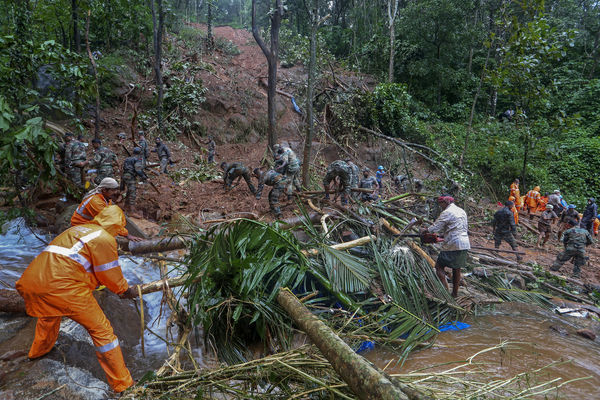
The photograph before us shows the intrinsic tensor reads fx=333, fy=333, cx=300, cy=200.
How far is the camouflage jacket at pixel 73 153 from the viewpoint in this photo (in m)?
8.71

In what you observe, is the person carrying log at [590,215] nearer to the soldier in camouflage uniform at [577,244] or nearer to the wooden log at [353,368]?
the soldier in camouflage uniform at [577,244]

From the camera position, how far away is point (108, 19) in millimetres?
14367

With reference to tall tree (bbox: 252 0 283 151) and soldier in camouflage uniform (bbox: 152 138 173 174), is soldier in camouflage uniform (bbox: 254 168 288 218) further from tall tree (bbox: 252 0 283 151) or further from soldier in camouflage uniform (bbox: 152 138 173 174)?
soldier in camouflage uniform (bbox: 152 138 173 174)

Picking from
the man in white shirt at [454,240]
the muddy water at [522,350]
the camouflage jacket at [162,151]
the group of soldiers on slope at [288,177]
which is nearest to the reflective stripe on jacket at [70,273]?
the muddy water at [522,350]

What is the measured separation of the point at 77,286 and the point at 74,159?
24.0 ft

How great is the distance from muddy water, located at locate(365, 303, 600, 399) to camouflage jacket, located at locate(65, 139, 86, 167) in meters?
8.75

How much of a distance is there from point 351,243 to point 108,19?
15604 millimetres

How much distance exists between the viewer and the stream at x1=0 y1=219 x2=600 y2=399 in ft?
11.9

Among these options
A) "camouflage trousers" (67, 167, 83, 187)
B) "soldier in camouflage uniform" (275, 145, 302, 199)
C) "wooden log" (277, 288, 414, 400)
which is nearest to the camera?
"wooden log" (277, 288, 414, 400)

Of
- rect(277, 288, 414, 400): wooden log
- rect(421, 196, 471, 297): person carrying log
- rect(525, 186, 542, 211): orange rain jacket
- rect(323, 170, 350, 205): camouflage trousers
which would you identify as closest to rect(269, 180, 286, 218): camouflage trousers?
rect(323, 170, 350, 205): camouflage trousers

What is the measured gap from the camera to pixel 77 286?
2.86 meters

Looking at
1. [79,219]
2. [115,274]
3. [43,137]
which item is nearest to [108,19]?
[43,137]

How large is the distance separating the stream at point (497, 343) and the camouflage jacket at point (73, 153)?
3.53 metres

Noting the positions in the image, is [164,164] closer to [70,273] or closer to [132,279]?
[132,279]
